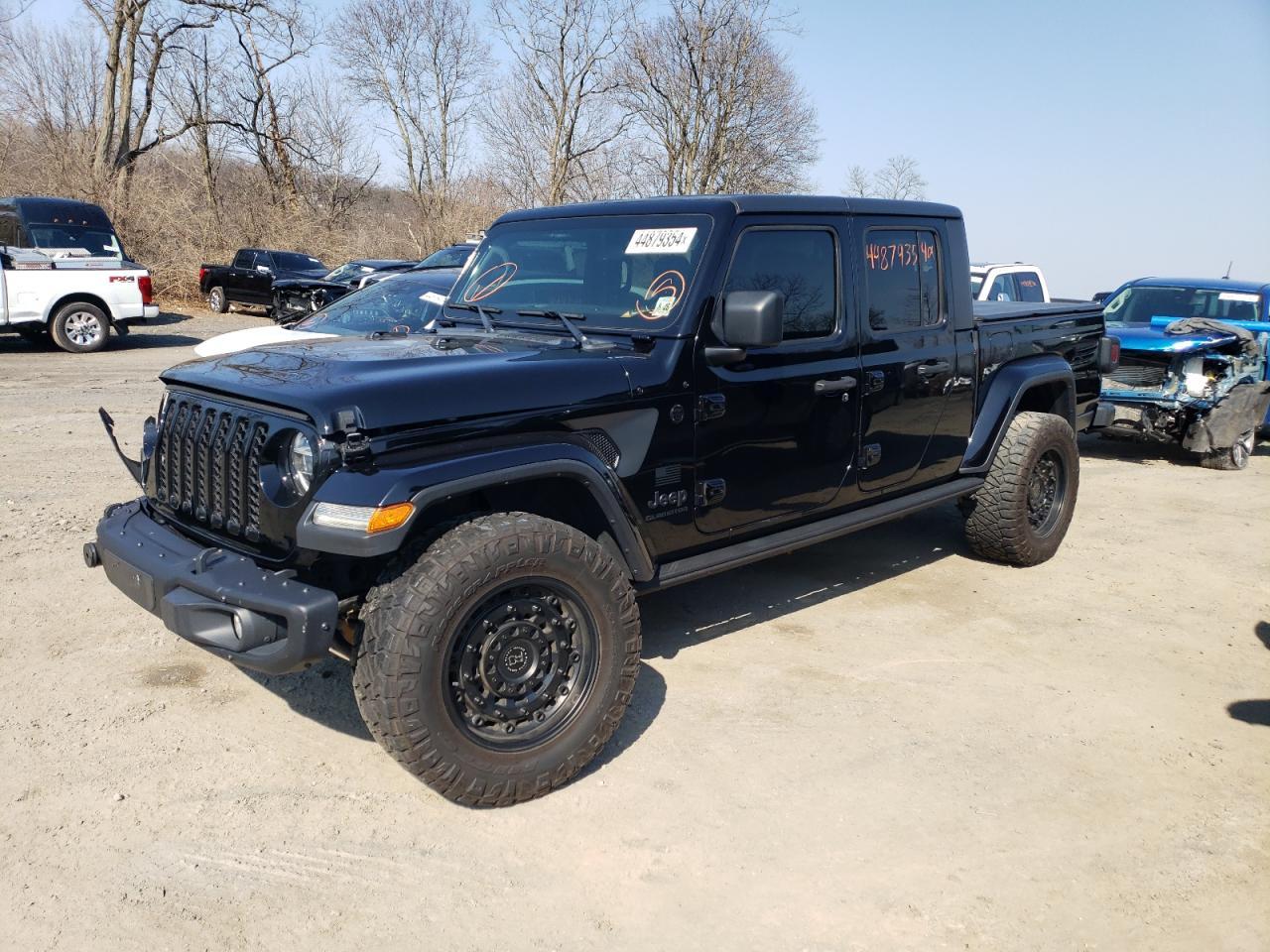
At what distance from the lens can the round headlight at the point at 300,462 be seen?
309 cm

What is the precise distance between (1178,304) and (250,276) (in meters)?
18.7

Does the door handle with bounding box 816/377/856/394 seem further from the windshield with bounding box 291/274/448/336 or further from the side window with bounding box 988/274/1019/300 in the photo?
the side window with bounding box 988/274/1019/300

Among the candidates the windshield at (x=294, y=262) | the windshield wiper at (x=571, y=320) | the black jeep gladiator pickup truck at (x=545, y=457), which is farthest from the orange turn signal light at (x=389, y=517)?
the windshield at (x=294, y=262)

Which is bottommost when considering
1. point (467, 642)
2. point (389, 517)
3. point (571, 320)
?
point (467, 642)

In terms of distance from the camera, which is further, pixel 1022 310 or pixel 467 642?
pixel 1022 310

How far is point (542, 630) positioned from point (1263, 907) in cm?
236

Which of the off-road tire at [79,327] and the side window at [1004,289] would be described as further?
the off-road tire at [79,327]

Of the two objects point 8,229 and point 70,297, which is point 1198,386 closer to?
point 70,297

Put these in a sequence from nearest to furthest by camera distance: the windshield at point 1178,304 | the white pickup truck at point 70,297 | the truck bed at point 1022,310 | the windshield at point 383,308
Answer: the truck bed at point 1022,310 < the windshield at point 383,308 < the windshield at point 1178,304 < the white pickup truck at point 70,297

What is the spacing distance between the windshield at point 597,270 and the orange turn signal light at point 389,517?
136 cm

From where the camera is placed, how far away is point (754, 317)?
12.0ft

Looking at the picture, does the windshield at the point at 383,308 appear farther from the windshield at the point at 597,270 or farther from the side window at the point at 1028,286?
the side window at the point at 1028,286

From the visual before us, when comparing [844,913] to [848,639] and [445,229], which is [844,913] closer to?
[848,639]

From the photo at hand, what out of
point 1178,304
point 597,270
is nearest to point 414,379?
point 597,270
